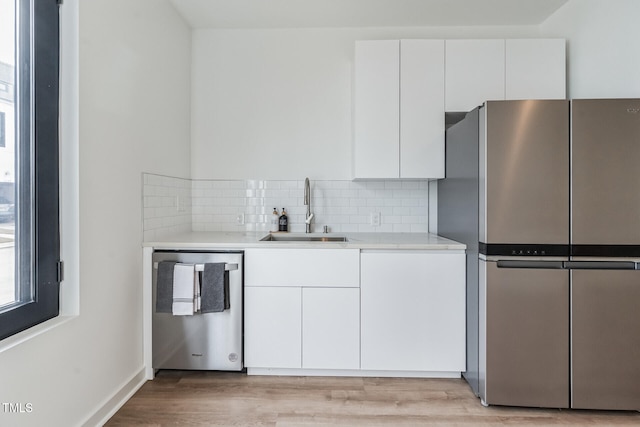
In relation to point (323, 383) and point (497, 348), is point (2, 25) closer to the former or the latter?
point (323, 383)

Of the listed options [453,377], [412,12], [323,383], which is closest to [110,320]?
[323,383]

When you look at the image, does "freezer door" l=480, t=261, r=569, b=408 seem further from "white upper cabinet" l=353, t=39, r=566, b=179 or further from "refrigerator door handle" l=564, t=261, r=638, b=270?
"white upper cabinet" l=353, t=39, r=566, b=179

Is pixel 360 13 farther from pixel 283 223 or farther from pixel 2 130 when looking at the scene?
pixel 2 130

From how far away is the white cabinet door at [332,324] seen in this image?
235 cm

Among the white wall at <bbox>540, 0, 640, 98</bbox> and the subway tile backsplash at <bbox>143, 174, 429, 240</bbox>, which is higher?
the white wall at <bbox>540, 0, 640, 98</bbox>

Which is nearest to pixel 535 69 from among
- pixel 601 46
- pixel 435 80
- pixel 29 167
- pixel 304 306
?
pixel 601 46

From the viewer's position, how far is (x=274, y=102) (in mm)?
3098

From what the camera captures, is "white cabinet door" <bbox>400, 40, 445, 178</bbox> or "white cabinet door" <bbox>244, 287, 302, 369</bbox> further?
"white cabinet door" <bbox>400, 40, 445, 178</bbox>

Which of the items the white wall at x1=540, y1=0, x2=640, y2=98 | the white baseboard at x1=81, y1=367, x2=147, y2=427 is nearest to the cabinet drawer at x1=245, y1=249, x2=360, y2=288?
the white baseboard at x1=81, y1=367, x2=147, y2=427

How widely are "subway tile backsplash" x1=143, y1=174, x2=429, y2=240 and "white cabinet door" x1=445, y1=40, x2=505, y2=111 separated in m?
0.73

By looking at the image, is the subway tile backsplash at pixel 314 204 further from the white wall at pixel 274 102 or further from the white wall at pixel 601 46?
the white wall at pixel 601 46

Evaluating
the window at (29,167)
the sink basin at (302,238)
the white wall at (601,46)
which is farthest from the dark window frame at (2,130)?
the white wall at (601,46)

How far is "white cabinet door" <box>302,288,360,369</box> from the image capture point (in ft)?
7.72

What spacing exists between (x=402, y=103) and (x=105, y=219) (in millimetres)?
2007
